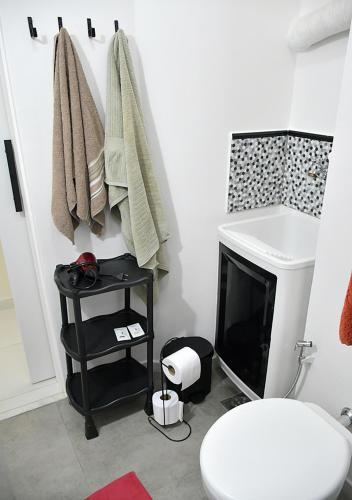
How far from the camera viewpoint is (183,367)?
167 centimetres

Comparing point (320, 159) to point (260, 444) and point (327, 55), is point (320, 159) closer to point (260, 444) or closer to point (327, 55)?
point (327, 55)

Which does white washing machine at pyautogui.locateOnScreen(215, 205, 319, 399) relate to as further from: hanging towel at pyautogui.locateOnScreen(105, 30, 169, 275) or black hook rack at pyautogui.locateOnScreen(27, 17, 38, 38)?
black hook rack at pyautogui.locateOnScreen(27, 17, 38, 38)

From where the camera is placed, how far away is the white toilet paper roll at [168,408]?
172 centimetres

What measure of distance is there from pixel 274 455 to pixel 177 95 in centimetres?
143

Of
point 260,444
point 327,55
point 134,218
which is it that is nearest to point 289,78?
point 327,55

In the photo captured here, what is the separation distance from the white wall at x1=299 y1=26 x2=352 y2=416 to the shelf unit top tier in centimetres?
69

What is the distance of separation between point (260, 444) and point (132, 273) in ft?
2.66

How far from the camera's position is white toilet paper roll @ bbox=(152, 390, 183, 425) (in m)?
1.72

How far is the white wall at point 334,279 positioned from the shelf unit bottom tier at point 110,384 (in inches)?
30.9

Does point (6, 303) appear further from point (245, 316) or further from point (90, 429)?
point (245, 316)

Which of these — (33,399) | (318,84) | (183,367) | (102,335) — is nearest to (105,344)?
(102,335)

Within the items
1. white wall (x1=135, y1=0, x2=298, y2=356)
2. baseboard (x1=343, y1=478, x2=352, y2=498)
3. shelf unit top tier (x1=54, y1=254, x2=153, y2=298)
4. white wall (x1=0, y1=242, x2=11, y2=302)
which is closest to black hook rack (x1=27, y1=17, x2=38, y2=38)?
white wall (x1=135, y1=0, x2=298, y2=356)

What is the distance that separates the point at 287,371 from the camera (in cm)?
172

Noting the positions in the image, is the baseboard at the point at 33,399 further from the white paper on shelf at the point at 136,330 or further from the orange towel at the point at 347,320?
the orange towel at the point at 347,320
